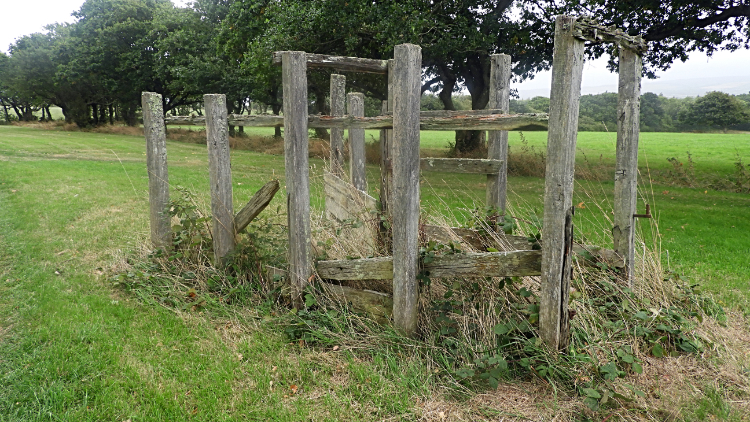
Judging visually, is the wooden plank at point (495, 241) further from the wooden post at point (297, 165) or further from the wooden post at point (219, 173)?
the wooden post at point (219, 173)

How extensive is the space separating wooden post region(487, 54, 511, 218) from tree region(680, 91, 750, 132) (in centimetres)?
5742

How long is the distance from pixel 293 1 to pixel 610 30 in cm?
1347

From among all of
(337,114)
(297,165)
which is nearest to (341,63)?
(297,165)

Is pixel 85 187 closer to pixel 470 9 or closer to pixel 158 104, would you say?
pixel 158 104

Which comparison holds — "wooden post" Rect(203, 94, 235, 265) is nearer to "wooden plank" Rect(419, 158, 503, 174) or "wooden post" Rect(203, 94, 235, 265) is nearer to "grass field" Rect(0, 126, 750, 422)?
"grass field" Rect(0, 126, 750, 422)

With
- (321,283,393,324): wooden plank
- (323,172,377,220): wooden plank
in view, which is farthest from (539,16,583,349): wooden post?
(323,172,377,220): wooden plank

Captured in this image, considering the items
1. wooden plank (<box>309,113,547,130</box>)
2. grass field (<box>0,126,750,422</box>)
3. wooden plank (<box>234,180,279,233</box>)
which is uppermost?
wooden plank (<box>309,113,547,130</box>)

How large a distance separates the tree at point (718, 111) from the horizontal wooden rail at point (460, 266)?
59.7m

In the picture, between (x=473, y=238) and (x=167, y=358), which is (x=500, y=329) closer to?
(x=473, y=238)

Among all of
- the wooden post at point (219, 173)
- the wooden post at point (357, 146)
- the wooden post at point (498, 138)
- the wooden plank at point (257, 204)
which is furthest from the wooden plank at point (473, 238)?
the wooden post at point (219, 173)

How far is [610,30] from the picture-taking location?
12.5 ft

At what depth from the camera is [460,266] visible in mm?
3959

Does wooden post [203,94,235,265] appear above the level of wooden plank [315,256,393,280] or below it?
above

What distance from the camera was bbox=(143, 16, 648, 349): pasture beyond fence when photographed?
345 centimetres
